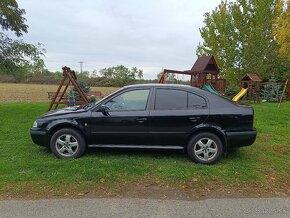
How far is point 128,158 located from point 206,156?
1510 mm

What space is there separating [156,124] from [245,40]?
22.5m

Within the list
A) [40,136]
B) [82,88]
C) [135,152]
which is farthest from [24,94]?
[135,152]

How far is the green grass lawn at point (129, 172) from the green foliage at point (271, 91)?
57.0 ft

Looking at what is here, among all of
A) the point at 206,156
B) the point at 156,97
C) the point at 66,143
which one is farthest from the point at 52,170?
the point at 206,156

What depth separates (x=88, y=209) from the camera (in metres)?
3.79

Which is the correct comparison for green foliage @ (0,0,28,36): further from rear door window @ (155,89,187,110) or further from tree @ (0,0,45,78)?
rear door window @ (155,89,187,110)

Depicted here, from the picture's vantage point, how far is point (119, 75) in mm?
81625

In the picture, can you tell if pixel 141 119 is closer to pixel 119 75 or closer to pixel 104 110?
pixel 104 110

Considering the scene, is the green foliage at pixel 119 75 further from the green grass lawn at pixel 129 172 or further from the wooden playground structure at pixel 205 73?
the green grass lawn at pixel 129 172

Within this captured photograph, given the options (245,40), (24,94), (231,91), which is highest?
(245,40)

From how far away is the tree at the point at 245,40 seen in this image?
81.7 feet

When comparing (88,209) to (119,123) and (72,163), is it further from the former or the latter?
(119,123)

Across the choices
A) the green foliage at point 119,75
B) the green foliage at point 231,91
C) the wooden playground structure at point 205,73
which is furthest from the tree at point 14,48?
the green foliage at point 119,75

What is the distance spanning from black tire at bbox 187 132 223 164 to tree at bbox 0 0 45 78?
8866 mm
